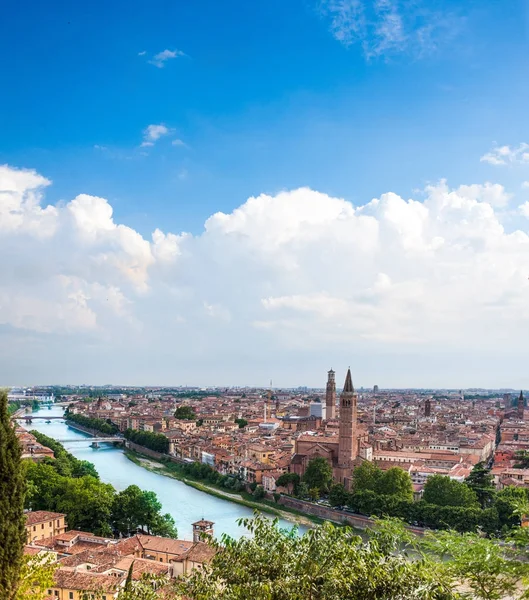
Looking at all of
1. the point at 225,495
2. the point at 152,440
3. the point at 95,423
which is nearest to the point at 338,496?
the point at 225,495

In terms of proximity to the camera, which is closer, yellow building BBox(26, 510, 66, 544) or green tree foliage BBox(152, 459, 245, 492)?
yellow building BBox(26, 510, 66, 544)

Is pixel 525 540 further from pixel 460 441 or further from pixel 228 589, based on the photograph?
pixel 460 441

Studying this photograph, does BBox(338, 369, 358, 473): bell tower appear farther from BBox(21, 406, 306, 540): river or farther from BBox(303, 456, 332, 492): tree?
BBox(21, 406, 306, 540): river

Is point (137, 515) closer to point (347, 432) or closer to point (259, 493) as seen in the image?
point (259, 493)

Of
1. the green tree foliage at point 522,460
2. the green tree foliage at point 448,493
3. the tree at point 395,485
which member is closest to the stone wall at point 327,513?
the tree at point 395,485

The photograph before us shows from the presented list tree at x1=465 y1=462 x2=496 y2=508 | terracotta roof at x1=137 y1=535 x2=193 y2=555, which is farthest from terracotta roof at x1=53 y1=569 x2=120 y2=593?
tree at x1=465 y1=462 x2=496 y2=508
